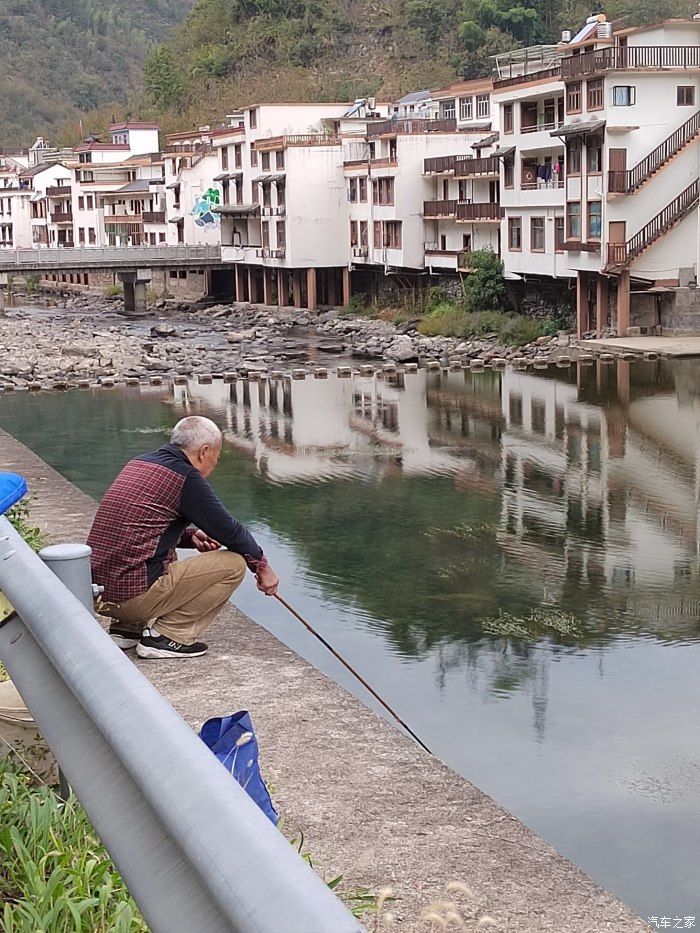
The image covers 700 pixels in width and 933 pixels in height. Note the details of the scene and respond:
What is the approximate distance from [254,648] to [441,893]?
250 cm

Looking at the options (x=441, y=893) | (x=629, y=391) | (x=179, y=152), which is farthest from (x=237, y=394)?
(x=179, y=152)

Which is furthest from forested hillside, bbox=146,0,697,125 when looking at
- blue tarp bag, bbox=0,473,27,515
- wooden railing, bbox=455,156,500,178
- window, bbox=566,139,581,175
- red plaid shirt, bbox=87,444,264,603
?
blue tarp bag, bbox=0,473,27,515

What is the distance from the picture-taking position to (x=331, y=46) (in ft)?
244

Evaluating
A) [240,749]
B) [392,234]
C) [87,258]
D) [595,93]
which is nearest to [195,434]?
[240,749]

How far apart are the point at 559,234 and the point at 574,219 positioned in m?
0.92

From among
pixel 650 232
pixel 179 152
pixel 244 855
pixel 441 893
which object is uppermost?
pixel 179 152

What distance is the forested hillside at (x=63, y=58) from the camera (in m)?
112

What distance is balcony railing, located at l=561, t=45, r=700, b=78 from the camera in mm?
27406

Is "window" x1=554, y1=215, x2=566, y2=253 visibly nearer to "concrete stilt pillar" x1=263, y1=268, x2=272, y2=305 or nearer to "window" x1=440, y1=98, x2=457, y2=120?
Answer: "window" x1=440, y1=98, x2=457, y2=120

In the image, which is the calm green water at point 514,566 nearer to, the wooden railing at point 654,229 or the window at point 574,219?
the wooden railing at point 654,229

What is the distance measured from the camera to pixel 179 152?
55.8 meters

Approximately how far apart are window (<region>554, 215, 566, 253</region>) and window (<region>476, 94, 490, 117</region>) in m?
13.0

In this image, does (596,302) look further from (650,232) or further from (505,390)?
(505,390)

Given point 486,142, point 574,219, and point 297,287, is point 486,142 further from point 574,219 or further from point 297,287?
point 297,287
